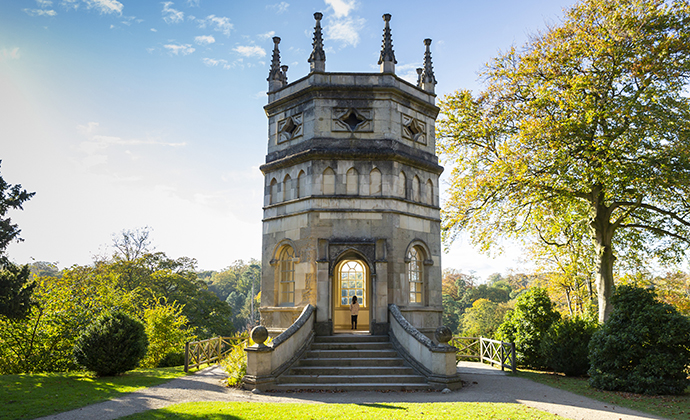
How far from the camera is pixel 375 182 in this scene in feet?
50.3

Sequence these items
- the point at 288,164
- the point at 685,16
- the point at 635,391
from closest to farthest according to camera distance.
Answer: the point at 635,391 → the point at 685,16 → the point at 288,164

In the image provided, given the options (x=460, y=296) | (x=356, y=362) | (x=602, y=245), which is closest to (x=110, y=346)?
(x=356, y=362)

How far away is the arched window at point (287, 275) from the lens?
15438 mm

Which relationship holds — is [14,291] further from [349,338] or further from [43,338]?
[349,338]

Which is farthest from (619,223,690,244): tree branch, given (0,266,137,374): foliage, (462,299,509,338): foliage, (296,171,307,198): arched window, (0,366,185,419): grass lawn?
(462,299,509,338): foliage

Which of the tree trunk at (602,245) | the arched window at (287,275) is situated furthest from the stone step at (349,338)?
the tree trunk at (602,245)

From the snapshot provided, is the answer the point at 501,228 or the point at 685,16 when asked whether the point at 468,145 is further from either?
the point at 685,16

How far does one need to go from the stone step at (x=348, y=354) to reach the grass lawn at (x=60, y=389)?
4548 mm

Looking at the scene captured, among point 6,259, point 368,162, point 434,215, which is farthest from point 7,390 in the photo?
point 434,215

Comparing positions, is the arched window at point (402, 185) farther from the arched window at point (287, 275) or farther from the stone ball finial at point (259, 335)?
the stone ball finial at point (259, 335)

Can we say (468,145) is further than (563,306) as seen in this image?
No

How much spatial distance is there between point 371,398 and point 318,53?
11802 millimetres

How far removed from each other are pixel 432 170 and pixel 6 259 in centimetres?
1386

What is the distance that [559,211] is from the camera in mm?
18547
